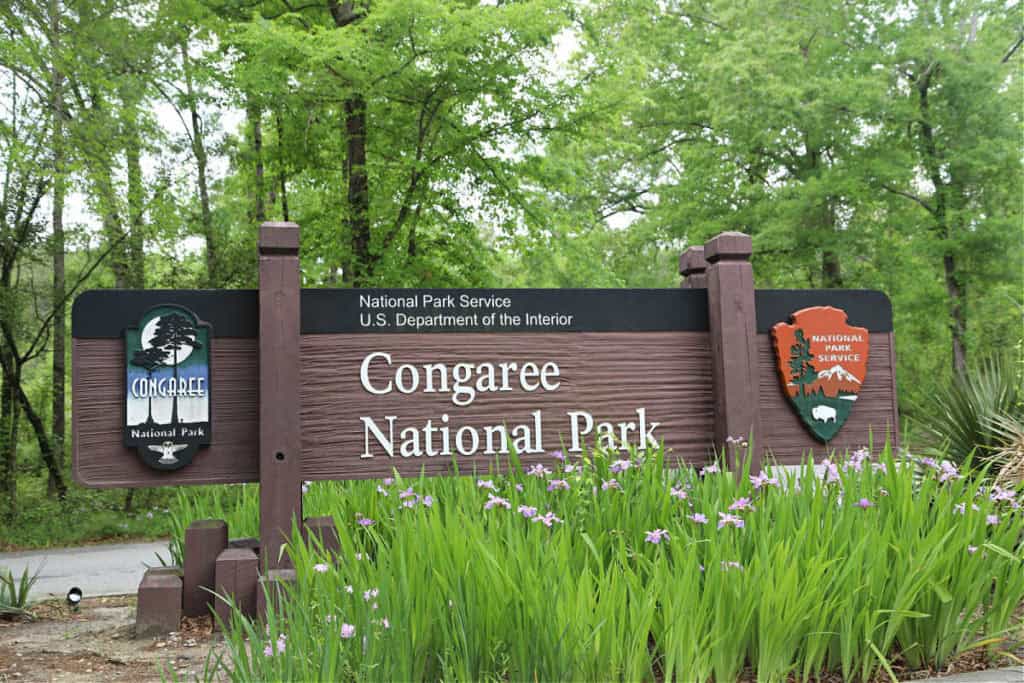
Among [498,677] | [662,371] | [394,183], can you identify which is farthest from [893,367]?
[394,183]

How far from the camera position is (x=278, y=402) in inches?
165

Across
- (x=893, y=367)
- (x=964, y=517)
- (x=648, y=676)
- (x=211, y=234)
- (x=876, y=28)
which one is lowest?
(x=648, y=676)

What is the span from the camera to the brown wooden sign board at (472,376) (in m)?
4.20

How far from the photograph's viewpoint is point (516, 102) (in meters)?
10.5

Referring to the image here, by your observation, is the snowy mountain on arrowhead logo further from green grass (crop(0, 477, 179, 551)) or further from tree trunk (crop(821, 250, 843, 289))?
tree trunk (crop(821, 250, 843, 289))

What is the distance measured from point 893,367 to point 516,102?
6666mm

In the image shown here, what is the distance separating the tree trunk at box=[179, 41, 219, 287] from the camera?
11812 mm

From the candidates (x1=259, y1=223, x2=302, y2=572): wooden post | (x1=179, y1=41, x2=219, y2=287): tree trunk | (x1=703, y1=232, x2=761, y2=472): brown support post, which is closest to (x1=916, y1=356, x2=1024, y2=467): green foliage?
(x1=703, y1=232, x2=761, y2=472): brown support post

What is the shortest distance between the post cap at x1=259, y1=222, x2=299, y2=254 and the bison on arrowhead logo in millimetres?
2699

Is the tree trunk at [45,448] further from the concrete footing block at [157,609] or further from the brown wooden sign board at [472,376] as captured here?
the concrete footing block at [157,609]

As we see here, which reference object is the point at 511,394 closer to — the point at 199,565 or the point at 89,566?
the point at 199,565

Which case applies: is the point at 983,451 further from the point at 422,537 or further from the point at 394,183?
the point at 394,183

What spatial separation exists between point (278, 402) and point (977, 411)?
155 inches

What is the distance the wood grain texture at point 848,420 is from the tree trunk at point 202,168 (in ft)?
29.4
